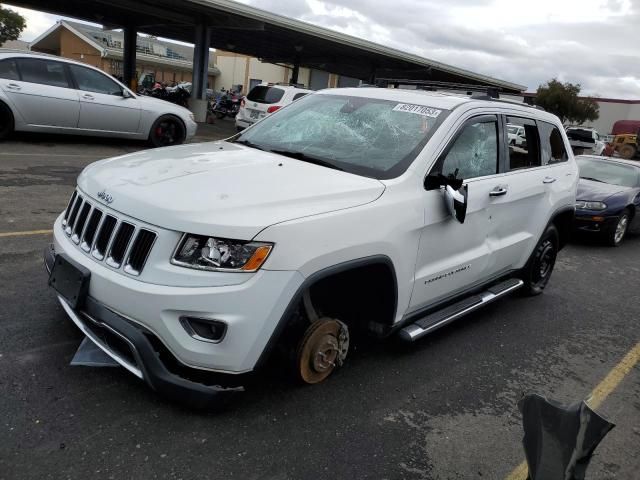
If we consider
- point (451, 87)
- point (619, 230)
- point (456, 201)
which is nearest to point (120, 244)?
point (456, 201)

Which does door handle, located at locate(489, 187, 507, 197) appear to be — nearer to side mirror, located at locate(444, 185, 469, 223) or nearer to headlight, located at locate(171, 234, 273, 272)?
side mirror, located at locate(444, 185, 469, 223)

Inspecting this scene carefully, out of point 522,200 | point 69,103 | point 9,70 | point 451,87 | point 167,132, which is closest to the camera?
point 522,200

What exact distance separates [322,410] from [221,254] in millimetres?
1112

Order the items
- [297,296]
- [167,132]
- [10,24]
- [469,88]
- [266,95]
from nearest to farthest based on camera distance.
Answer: [297,296]
[469,88]
[167,132]
[266,95]
[10,24]

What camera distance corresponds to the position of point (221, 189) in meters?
2.85

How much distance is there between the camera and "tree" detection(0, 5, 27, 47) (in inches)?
1603

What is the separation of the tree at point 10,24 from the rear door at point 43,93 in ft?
122

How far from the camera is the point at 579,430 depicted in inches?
56.5

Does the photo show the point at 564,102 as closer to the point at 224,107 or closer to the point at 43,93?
the point at 224,107

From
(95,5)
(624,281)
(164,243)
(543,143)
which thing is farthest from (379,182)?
(95,5)

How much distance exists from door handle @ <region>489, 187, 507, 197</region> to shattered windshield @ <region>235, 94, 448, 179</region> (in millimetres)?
700

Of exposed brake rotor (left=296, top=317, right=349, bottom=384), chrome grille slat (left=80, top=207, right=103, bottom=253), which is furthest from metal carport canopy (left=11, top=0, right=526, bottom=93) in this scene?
chrome grille slat (left=80, top=207, right=103, bottom=253)

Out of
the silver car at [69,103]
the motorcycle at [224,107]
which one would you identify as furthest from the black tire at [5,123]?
the motorcycle at [224,107]

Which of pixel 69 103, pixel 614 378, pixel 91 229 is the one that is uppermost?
pixel 69 103
